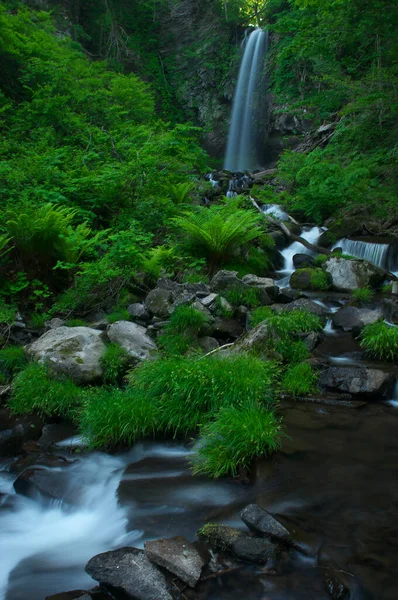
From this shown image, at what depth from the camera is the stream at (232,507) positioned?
2824 mm

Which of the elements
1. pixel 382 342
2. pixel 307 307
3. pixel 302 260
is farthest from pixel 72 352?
pixel 302 260

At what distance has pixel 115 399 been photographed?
4.88m

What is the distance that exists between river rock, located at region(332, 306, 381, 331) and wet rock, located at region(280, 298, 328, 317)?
270 millimetres

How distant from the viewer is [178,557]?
9.41 ft

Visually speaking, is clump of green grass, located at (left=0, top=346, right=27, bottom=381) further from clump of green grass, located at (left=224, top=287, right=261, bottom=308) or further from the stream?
clump of green grass, located at (left=224, top=287, right=261, bottom=308)

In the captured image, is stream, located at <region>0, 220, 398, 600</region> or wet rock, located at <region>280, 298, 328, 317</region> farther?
wet rock, located at <region>280, 298, 328, 317</region>

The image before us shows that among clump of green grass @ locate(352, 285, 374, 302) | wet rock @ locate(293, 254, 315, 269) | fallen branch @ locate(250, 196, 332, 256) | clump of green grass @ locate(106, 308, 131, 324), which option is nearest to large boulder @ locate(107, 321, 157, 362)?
clump of green grass @ locate(106, 308, 131, 324)

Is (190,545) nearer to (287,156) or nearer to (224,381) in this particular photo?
(224,381)

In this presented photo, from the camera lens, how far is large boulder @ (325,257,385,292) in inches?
370

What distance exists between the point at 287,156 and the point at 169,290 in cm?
1073

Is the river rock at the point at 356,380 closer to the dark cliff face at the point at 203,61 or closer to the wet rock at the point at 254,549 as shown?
the wet rock at the point at 254,549

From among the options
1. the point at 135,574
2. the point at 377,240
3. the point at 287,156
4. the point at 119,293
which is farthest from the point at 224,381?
the point at 287,156

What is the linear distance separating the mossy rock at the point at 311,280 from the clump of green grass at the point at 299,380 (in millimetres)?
4118

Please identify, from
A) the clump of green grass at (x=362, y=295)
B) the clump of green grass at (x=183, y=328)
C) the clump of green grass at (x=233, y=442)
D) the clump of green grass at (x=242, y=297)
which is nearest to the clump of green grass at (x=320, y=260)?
the clump of green grass at (x=362, y=295)
